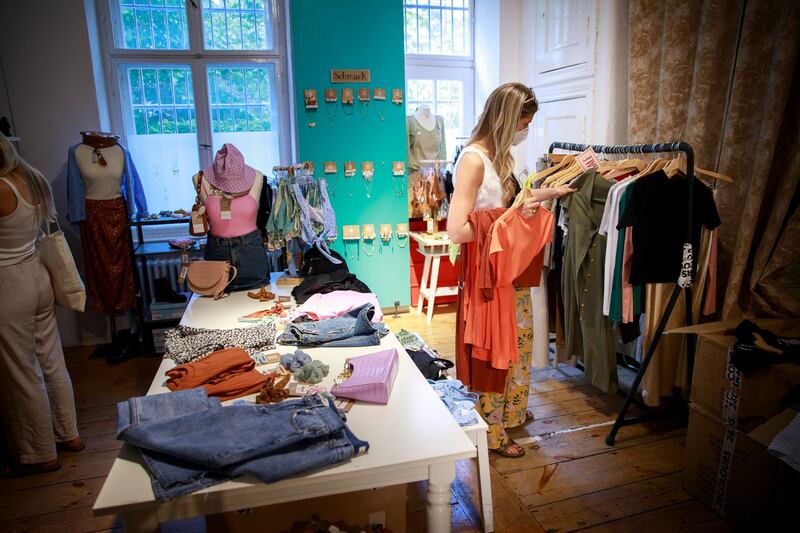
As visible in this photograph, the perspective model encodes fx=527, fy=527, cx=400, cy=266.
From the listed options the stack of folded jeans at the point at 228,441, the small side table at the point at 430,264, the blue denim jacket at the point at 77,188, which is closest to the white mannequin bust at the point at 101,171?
the blue denim jacket at the point at 77,188

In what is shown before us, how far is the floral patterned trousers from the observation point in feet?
7.79

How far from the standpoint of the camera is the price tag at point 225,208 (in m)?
3.00

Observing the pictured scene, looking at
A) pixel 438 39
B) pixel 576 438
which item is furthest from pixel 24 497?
pixel 438 39

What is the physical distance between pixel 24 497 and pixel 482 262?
2.27 meters

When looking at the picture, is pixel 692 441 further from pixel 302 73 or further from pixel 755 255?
pixel 302 73

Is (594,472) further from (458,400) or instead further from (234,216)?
(234,216)

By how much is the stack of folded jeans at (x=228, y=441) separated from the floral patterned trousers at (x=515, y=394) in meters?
1.20

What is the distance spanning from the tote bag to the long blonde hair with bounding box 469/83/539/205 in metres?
1.95

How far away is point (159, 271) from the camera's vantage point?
13.8ft

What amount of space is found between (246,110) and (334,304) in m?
2.71

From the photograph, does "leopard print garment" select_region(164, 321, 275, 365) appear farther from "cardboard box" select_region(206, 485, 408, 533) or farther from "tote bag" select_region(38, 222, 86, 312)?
"tote bag" select_region(38, 222, 86, 312)

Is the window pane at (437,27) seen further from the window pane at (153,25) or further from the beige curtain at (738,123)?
the beige curtain at (738,123)

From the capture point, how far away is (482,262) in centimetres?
216

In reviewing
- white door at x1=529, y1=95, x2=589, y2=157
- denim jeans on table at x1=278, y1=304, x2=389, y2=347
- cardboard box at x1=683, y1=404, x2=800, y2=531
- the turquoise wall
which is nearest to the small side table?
the turquoise wall
